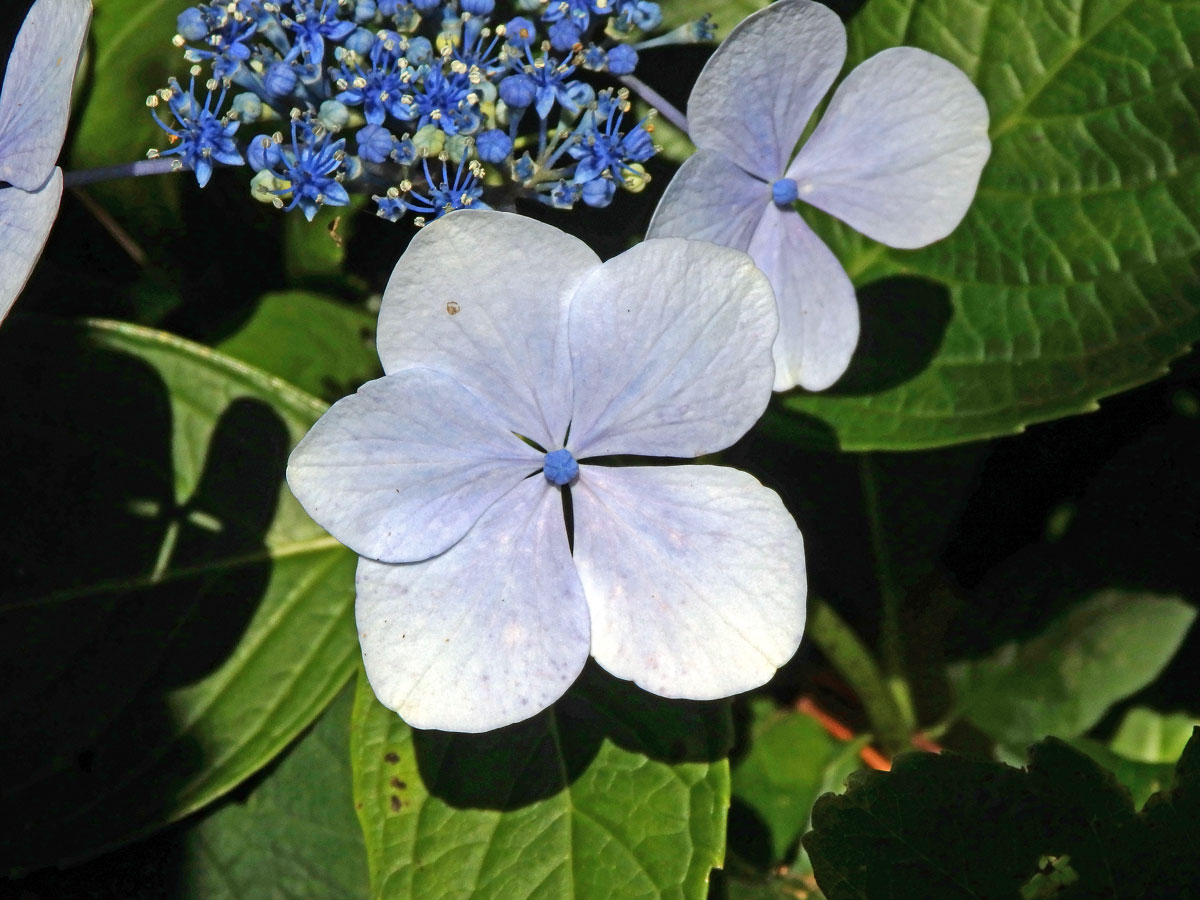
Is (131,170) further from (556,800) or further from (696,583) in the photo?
(556,800)

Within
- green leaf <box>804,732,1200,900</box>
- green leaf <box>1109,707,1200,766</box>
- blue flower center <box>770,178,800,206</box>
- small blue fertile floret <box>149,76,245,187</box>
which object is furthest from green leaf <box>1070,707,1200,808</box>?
small blue fertile floret <box>149,76,245,187</box>

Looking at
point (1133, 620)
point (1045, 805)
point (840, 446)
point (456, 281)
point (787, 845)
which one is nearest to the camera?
point (456, 281)

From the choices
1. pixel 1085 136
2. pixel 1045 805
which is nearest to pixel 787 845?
pixel 1045 805

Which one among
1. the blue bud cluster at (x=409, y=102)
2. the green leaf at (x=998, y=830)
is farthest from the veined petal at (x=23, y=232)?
the green leaf at (x=998, y=830)

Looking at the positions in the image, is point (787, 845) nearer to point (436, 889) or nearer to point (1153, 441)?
point (436, 889)

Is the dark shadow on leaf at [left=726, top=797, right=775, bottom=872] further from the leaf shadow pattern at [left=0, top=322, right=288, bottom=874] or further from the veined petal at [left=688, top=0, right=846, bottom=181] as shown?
the veined petal at [left=688, top=0, right=846, bottom=181]

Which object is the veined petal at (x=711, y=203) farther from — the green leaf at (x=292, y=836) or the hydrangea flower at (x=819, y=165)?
the green leaf at (x=292, y=836)
